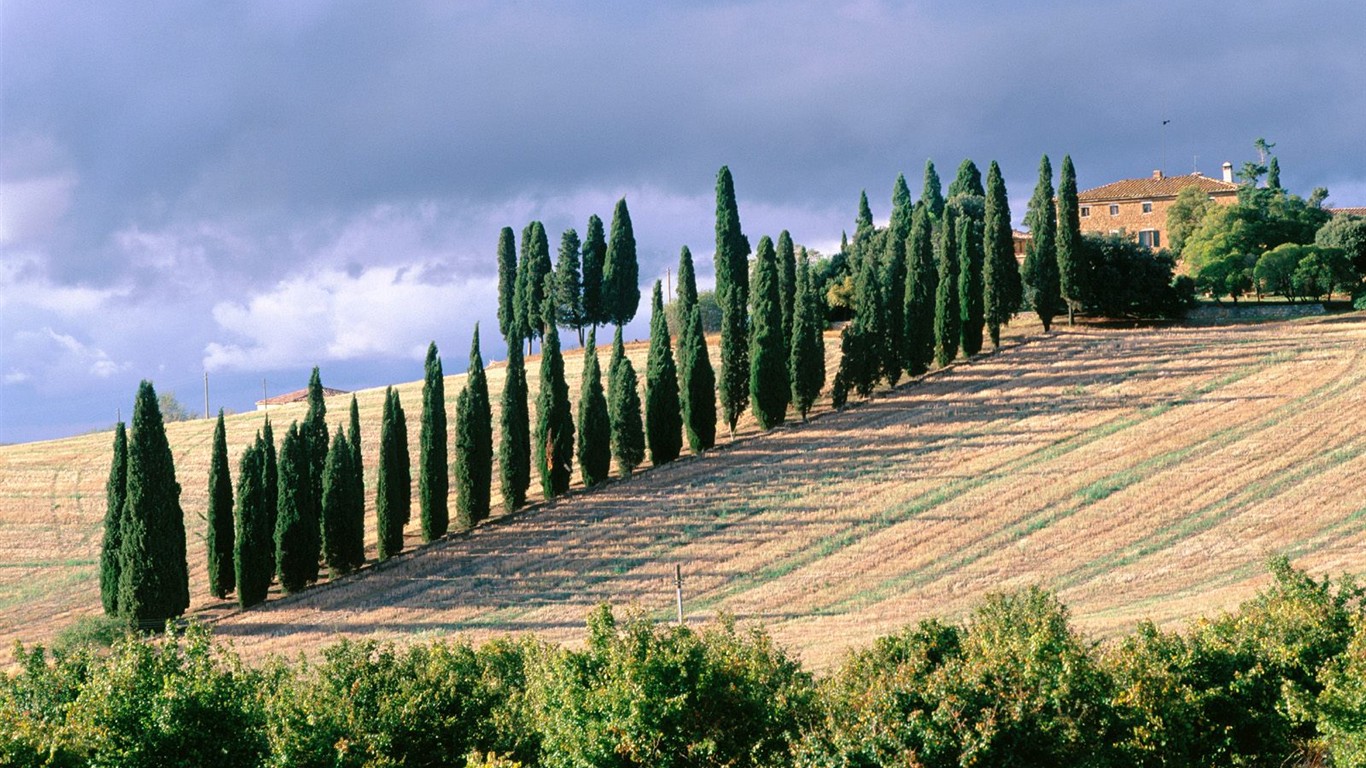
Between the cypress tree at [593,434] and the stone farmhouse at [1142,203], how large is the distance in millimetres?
60557

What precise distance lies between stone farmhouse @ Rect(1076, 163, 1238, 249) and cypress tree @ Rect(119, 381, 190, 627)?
261 feet

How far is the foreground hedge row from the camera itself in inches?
648

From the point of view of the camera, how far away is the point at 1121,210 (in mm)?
104500

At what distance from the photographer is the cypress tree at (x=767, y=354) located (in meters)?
58.9

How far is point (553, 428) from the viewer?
5503 cm

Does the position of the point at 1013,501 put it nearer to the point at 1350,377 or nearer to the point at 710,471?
the point at 710,471

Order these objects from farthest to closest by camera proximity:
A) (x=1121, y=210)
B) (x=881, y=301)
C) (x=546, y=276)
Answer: (x=1121, y=210) → (x=546, y=276) → (x=881, y=301)

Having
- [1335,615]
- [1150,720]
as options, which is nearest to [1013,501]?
[1335,615]

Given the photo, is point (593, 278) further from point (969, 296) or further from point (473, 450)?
point (473, 450)

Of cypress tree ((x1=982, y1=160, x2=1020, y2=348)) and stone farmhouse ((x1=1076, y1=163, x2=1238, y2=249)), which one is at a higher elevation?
stone farmhouse ((x1=1076, y1=163, x2=1238, y2=249))

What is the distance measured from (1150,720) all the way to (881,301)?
46.4 metres

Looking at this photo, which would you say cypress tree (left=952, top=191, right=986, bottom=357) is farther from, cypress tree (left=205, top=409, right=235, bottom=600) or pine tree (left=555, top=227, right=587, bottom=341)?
cypress tree (left=205, top=409, right=235, bottom=600)

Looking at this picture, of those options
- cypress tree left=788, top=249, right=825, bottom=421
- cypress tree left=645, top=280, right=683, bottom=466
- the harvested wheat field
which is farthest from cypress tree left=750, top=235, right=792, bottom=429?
cypress tree left=645, top=280, right=683, bottom=466

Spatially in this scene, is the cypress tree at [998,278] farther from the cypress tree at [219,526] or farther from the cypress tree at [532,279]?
the cypress tree at [219,526]
